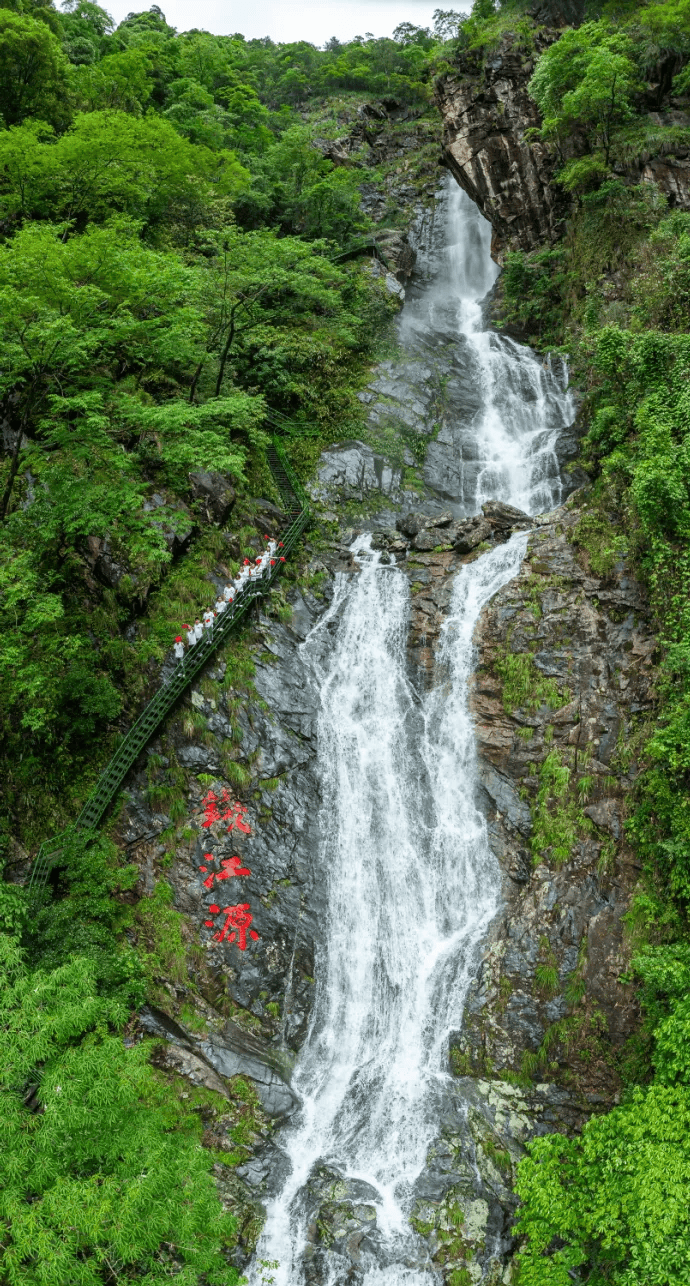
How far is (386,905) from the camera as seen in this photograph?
1410 cm

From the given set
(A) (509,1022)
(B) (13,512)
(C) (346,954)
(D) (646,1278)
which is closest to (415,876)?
(C) (346,954)

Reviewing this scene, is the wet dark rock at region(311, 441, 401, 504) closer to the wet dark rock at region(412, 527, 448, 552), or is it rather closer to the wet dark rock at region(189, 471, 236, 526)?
the wet dark rock at region(412, 527, 448, 552)

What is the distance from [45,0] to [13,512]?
24651 mm

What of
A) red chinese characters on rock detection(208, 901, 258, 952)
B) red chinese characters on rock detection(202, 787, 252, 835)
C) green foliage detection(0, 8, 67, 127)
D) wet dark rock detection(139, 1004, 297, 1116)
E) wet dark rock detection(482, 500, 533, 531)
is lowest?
wet dark rock detection(139, 1004, 297, 1116)

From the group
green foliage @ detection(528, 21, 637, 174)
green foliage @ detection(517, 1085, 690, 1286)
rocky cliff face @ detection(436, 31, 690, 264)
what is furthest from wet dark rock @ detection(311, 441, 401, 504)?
green foliage @ detection(517, 1085, 690, 1286)

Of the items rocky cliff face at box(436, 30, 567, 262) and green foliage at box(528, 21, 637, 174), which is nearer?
Answer: green foliage at box(528, 21, 637, 174)

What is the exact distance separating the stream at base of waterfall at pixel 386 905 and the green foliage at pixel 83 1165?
2.76 metres

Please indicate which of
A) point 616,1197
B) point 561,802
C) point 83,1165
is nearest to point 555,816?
point 561,802

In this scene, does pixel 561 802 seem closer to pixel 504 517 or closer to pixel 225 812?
pixel 225 812

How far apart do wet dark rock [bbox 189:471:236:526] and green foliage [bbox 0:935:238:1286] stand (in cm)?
1144

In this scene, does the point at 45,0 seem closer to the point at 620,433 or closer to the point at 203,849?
the point at 620,433

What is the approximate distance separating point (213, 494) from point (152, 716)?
6.36 m

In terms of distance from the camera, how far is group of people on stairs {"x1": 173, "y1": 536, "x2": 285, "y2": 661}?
1496cm

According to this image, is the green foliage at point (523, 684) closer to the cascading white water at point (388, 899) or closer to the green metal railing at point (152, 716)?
the cascading white water at point (388, 899)
